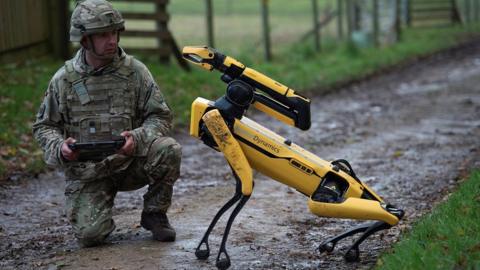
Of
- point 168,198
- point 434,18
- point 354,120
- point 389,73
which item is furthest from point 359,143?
point 434,18

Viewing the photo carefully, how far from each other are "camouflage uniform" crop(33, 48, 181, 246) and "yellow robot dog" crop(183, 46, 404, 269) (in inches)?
24.9

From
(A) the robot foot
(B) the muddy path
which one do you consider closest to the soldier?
(B) the muddy path

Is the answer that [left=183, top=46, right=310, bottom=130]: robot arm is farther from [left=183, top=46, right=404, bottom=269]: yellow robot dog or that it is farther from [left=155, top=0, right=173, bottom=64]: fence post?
[left=155, top=0, right=173, bottom=64]: fence post

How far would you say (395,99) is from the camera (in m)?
15.0

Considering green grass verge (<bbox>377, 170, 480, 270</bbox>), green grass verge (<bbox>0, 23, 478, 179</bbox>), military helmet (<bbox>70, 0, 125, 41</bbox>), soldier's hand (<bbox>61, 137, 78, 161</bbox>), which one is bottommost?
green grass verge (<bbox>0, 23, 478, 179</bbox>)

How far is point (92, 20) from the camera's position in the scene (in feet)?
19.8

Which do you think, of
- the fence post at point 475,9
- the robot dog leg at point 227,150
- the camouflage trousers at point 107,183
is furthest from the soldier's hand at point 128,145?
the fence post at point 475,9

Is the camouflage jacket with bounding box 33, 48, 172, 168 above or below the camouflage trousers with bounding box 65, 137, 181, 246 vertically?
above

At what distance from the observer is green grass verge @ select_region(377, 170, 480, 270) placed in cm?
484

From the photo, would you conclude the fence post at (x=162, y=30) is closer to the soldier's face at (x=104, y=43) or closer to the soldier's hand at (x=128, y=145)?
the soldier's face at (x=104, y=43)

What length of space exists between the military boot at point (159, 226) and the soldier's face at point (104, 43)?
3.83ft

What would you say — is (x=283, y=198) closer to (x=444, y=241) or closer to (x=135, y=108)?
(x=135, y=108)

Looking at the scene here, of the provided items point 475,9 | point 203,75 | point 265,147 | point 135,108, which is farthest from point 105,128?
point 475,9

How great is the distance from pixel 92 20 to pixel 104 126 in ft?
2.42
